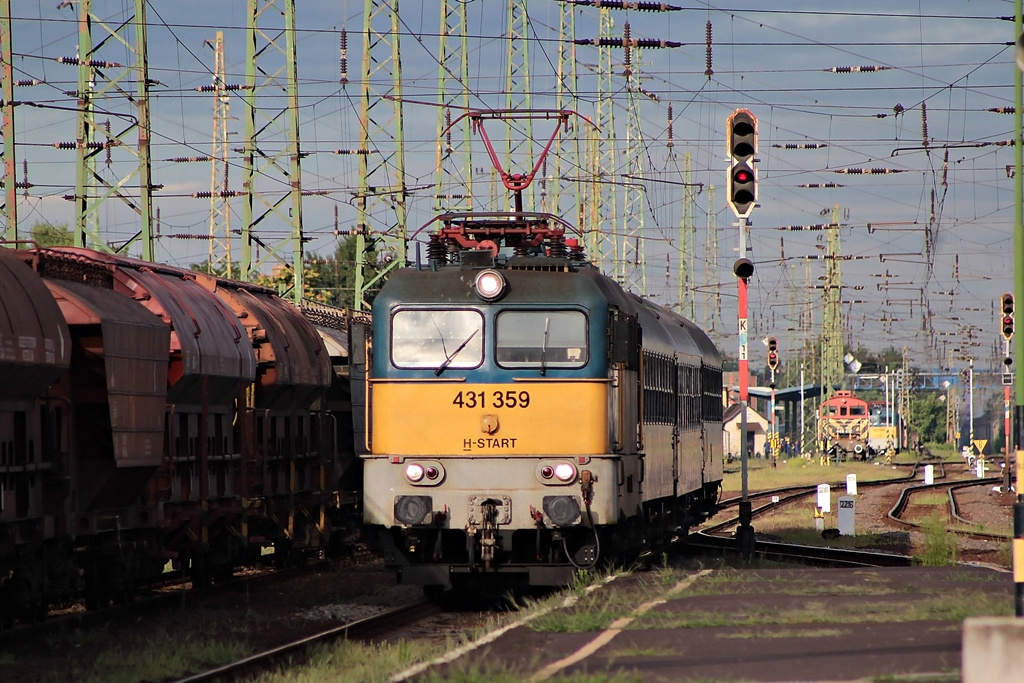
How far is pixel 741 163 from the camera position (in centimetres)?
1805

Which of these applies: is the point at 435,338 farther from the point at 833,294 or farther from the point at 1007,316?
the point at 833,294

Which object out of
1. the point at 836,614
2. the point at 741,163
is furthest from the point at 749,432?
the point at 836,614

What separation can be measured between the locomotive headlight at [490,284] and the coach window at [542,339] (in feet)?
0.75

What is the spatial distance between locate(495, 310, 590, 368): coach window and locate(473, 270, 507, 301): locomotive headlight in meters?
0.23

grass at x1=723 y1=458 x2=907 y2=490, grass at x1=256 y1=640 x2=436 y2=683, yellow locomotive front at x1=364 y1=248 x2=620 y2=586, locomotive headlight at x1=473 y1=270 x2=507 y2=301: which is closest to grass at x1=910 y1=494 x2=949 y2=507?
grass at x1=723 y1=458 x2=907 y2=490

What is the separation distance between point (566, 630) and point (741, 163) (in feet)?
24.1

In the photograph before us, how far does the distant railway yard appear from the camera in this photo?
1057 centimetres

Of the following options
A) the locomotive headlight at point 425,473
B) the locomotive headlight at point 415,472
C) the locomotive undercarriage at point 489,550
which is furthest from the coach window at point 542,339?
the locomotive undercarriage at point 489,550

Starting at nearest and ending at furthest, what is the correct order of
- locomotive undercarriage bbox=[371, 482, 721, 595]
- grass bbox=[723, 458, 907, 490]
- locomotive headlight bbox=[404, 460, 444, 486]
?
locomotive undercarriage bbox=[371, 482, 721, 595]
locomotive headlight bbox=[404, 460, 444, 486]
grass bbox=[723, 458, 907, 490]

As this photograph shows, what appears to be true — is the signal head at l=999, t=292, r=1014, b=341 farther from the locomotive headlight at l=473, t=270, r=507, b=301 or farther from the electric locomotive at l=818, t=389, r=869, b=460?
the electric locomotive at l=818, t=389, r=869, b=460

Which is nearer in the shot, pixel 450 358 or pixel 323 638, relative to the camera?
pixel 323 638

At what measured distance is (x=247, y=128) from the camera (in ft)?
107

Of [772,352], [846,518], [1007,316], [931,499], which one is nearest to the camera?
[846,518]

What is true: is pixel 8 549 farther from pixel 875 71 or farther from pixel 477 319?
pixel 875 71
